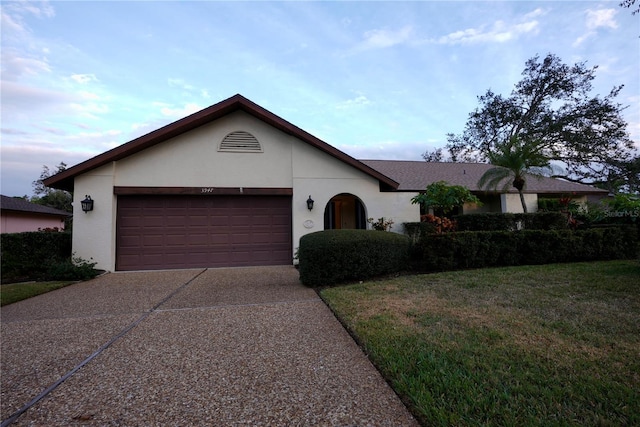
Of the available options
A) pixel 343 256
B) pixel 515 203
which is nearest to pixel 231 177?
pixel 343 256

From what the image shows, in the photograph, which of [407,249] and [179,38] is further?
[179,38]

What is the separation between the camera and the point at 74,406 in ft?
7.60

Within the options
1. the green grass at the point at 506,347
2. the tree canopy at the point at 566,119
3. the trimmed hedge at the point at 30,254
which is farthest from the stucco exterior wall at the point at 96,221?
the tree canopy at the point at 566,119

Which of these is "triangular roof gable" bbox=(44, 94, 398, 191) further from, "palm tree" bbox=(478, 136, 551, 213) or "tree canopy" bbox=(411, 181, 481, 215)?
"palm tree" bbox=(478, 136, 551, 213)

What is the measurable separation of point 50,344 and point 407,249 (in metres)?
6.88

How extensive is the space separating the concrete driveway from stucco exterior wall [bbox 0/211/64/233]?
52.2ft

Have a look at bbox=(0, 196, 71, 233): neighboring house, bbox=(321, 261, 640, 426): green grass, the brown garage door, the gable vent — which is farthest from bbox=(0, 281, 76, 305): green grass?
bbox=(0, 196, 71, 233): neighboring house

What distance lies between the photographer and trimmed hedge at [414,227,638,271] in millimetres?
7660

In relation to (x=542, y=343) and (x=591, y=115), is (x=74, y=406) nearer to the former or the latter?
(x=542, y=343)

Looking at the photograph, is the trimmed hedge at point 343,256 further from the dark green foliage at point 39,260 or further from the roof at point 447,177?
the roof at point 447,177

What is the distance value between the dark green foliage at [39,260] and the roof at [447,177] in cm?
1182

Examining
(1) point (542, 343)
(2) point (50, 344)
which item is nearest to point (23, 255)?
(2) point (50, 344)

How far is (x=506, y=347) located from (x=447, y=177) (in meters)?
13.8

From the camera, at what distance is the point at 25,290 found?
6.61 m
